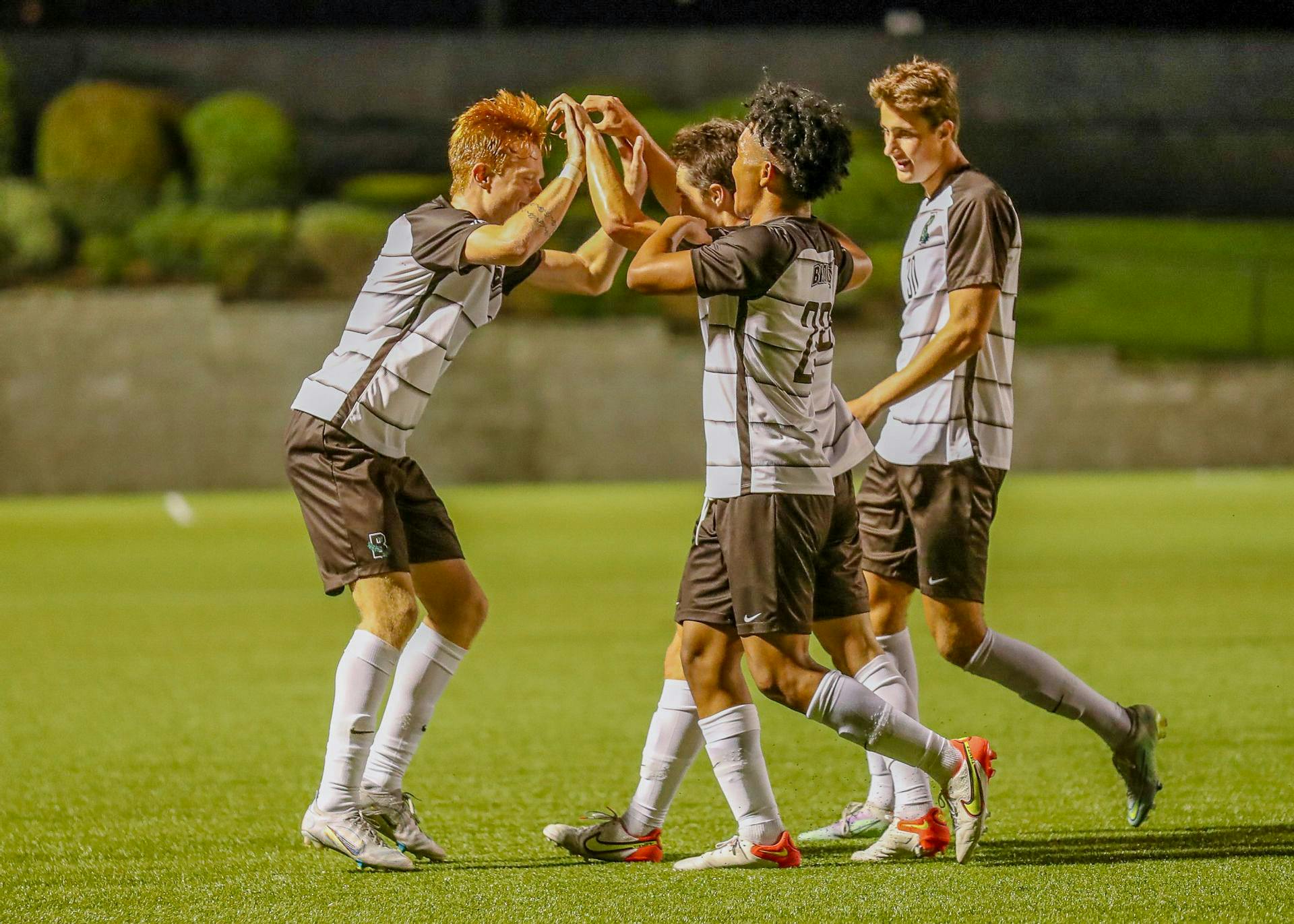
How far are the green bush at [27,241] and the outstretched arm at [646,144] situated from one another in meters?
18.9

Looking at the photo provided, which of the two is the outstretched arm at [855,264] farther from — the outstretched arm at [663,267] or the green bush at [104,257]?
the green bush at [104,257]

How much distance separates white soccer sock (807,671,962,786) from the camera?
4.23 m

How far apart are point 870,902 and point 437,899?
3.41ft

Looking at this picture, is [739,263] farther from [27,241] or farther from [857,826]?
[27,241]

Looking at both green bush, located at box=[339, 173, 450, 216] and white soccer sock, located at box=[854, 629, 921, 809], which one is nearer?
white soccer sock, located at box=[854, 629, 921, 809]

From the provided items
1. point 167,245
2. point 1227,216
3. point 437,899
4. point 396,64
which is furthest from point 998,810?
point 1227,216

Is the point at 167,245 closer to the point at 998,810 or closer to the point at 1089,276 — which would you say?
the point at 1089,276

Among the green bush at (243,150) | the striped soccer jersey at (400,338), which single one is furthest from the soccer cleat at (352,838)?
the green bush at (243,150)

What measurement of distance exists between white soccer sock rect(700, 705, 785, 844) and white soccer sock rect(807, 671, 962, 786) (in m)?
0.18

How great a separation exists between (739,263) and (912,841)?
160 centimetres

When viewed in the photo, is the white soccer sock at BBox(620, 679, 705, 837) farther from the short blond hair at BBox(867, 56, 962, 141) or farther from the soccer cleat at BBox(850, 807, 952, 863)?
the short blond hair at BBox(867, 56, 962, 141)

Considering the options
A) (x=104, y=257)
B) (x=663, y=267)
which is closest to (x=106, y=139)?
(x=104, y=257)

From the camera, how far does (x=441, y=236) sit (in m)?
4.61

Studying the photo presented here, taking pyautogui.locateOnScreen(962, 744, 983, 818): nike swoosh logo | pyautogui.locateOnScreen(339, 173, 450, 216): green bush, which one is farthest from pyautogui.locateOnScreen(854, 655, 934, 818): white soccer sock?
pyautogui.locateOnScreen(339, 173, 450, 216): green bush
